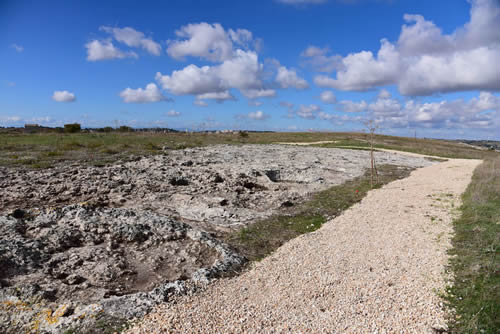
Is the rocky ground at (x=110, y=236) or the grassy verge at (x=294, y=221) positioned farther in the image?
the grassy verge at (x=294, y=221)

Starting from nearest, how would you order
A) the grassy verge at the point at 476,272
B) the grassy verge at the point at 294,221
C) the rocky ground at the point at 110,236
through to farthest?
the grassy verge at the point at 476,272
the rocky ground at the point at 110,236
the grassy verge at the point at 294,221

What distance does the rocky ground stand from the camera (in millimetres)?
5867

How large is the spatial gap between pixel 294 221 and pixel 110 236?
22.3 ft

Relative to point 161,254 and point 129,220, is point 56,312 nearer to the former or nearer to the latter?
point 161,254

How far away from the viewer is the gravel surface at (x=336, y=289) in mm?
5594

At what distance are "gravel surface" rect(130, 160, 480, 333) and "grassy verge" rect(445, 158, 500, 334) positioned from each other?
316mm

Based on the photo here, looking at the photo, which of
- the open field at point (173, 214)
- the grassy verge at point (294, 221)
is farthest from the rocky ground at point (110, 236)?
the grassy verge at point (294, 221)

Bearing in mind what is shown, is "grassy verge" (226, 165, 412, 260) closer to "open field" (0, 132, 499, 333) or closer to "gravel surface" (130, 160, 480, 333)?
"open field" (0, 132, 499, 333)

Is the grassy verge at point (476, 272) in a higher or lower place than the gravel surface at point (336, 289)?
higher

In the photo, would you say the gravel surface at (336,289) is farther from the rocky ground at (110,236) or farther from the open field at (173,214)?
the rocky ground at (110,236)

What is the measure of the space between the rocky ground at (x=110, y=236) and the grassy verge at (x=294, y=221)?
649mm

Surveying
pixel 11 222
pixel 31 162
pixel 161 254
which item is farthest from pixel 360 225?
pixel 31 162

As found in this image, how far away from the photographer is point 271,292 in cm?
678

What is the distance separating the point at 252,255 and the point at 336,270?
2.45 meters
